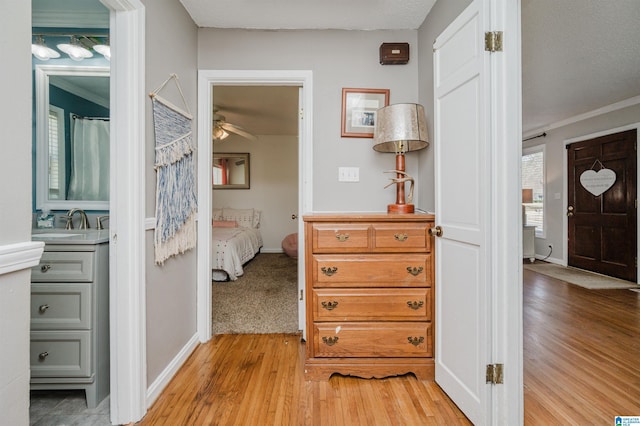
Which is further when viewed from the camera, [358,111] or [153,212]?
[358,111]

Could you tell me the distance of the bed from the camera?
3928 mm

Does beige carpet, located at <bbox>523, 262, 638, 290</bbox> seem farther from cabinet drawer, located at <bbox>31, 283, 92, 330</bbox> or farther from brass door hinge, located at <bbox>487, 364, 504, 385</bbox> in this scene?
cabinet drawer, located at <bbox>31, 283, 92, 330</bbox>

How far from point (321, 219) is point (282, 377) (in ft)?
3.39

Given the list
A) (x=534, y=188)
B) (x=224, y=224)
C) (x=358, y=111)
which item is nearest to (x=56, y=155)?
(x=358, y=111)

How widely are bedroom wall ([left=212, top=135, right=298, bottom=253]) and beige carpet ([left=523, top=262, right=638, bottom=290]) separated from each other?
460 cm

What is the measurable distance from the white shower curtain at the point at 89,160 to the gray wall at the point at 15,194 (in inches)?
47.5

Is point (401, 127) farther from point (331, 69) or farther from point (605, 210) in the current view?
point (605, 210)

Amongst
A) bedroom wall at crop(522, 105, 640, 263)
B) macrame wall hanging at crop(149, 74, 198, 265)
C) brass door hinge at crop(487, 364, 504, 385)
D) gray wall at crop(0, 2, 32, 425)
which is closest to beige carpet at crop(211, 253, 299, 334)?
macrame wall hanging at crop(149, 74, 198, 265)

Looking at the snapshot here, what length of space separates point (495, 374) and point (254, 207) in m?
5.57

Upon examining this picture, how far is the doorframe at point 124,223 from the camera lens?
4.64ft

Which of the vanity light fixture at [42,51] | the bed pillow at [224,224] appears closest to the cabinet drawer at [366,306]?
the vanity light fixture at [42,51]

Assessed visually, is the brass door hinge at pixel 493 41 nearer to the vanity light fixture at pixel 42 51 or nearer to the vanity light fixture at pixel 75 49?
the vanity light fixture at pixel 75 49

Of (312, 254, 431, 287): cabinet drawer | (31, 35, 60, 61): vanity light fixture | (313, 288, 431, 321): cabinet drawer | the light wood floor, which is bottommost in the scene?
the light wood floor

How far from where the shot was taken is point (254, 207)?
20.7 feet
